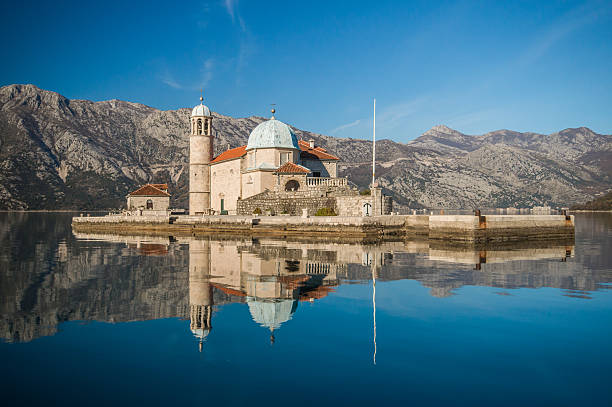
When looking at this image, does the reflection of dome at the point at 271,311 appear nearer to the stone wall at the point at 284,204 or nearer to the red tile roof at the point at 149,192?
the stone wall at the point at 284,204

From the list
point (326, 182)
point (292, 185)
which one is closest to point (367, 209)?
point (326, 182)

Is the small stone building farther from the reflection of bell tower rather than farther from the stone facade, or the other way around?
the reflection of bell tower

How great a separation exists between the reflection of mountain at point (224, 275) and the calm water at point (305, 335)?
0.11 meters

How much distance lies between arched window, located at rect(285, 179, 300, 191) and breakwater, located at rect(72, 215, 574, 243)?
26.1 feet

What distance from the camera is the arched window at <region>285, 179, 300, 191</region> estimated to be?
55.2 metres

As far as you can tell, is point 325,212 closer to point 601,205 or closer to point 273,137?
point 273,137

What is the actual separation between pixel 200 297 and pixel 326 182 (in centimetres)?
3871

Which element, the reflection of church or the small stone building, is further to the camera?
the small stone building

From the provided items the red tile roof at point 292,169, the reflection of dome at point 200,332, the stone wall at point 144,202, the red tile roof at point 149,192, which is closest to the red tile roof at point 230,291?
the reflection of dome at point 200,332

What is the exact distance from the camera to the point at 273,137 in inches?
2397

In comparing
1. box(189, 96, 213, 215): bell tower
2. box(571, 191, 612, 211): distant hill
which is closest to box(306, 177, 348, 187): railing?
box(189, 96, 213, 215): bell tower

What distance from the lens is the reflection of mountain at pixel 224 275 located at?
14.3 meters

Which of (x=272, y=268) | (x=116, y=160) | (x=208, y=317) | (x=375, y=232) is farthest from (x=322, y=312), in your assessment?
(x=116, y=160)

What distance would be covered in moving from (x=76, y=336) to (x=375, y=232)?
32.9 meters
